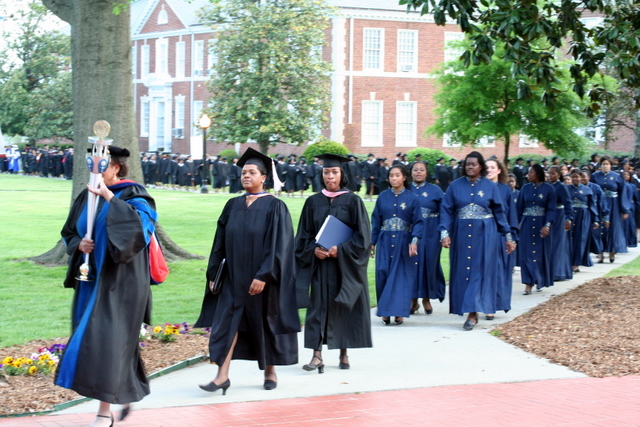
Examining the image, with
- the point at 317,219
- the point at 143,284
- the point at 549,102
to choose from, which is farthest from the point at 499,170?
the point at 143,284

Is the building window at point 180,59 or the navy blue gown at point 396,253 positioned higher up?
the building window at point 180,59

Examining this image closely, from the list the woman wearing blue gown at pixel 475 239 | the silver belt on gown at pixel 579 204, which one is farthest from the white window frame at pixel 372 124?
the woman wearing blue gown at pixel 475 239

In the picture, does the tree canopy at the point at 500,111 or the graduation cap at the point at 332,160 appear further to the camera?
the tree canopy at the point at 500,111

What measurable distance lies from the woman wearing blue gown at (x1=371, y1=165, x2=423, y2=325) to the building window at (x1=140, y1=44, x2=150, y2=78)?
Result: 161 ft

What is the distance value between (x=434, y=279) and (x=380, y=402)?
4249 mm

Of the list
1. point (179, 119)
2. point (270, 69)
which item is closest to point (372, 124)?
point (270, 69)

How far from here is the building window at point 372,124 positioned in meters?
45.4

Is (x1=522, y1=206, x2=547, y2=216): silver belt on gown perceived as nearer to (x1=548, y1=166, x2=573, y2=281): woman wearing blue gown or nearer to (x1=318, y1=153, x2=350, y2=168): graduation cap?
(x1=548, y1=166, x2=573, y2=281): woman wearing blue gown

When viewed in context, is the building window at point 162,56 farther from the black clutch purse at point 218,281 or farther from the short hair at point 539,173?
the black clutch purse at point 218,281

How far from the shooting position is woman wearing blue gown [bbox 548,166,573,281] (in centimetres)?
1374

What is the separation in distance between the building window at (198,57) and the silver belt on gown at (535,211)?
4096 cm

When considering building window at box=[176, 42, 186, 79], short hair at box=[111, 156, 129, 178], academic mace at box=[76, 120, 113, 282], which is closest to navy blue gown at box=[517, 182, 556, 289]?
short hair at box=[111, 156, 129, 178]

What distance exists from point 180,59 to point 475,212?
45.8 m

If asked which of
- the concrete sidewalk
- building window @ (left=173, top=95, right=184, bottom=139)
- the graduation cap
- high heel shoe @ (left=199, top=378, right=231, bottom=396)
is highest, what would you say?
building window @ (left=173, top=95, right=184, bottom=139)
